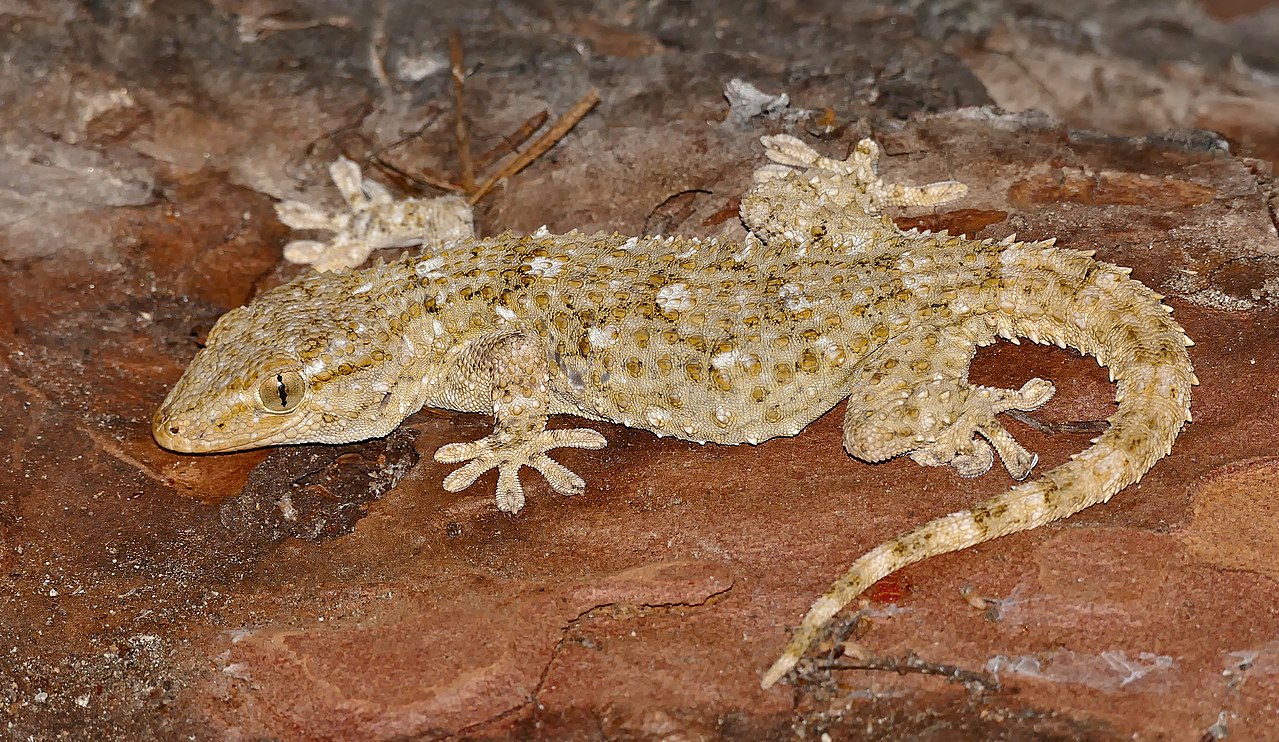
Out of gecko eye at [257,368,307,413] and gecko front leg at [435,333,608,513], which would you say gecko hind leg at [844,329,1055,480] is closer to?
gecko front leg at [435,333,608,513]

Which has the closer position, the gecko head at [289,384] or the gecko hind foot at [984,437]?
the gecko hind foot at [984,437]

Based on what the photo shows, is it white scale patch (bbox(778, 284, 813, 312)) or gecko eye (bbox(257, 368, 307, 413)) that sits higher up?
white scale patch (bbox(778, 284, 813, 312))

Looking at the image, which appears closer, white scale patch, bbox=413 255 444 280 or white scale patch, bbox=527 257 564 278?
white scale patch, bbox=527 257 564 278

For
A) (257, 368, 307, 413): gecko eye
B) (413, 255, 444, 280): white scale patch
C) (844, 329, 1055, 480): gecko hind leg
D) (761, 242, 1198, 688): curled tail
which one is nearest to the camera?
(761, 242, 1198, 688): curled tail

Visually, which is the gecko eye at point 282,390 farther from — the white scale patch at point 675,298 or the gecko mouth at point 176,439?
the white scale patch at point 675,298

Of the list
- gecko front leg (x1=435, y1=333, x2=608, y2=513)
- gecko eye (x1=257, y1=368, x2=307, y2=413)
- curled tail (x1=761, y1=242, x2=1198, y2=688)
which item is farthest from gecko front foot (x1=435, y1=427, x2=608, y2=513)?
curled tail (x1=761, y1=242, x2=1198, y2=688)

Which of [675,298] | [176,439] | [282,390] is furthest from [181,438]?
[675,298]

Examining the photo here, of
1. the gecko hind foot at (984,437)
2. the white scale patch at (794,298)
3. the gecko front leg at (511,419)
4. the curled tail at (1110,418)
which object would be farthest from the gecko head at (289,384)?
the gecko hind foot at (984,437)
